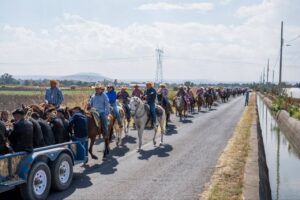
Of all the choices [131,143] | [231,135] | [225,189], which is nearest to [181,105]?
[231,135]

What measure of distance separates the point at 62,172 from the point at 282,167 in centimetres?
1062

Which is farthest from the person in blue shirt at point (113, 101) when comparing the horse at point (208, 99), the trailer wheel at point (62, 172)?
the horse at point (208, 99)

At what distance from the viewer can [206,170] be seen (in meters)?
11.7

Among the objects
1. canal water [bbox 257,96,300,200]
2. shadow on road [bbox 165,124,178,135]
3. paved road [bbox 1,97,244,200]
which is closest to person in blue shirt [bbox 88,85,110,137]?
paved road [bbox 1,97,244,200]

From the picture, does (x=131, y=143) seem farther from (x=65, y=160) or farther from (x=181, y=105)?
(x=181, y=105)

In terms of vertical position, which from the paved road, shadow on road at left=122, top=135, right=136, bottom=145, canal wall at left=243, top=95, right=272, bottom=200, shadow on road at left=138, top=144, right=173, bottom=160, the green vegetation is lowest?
shadow on road at left=122, top=135, right=136, bottom=145

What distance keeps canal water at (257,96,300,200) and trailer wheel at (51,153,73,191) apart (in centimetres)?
637

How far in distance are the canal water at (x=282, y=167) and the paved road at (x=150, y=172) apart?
2.20 metres

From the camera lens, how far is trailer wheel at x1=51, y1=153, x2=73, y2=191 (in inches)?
359

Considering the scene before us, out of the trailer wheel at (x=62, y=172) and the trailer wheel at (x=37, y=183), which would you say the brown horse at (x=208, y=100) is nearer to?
the trailer wheel at (x=62, y=172)

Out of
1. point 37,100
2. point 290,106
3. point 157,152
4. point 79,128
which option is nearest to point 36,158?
point 79,128

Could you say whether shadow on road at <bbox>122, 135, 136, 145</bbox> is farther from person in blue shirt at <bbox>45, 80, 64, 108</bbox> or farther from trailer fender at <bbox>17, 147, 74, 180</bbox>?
trailer fender at <bbox>17, 147, 74, 180</bbox>

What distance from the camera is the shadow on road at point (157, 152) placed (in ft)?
45.7

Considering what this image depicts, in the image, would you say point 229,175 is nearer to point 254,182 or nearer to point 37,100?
point 254,182
